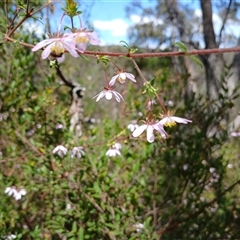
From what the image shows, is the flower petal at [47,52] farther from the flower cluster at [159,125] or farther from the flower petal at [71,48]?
the flower cluster at [159,125]

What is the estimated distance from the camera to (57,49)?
0.83 m

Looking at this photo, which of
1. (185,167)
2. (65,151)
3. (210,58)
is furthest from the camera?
(210,58)

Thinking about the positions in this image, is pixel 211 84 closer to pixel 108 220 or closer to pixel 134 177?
pixel 134 177

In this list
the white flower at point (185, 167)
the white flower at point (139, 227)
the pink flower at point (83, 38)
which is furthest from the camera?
the white flower at point (185, 167)

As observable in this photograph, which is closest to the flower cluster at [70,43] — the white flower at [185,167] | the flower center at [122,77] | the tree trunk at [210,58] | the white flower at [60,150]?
the flower center at [122,77]

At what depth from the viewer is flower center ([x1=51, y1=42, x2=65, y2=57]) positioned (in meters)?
0.83

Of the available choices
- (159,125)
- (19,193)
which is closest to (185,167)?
(19,193)

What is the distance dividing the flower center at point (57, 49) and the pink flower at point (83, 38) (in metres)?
0.03

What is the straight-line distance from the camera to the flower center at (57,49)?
32.8 inches

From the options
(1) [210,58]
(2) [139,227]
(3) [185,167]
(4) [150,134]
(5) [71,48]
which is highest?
(1) [210,58]

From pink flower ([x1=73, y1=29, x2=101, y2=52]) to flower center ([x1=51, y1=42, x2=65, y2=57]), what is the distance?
0.03 m

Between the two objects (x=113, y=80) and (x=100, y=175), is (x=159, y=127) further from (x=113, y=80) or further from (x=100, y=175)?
(x=100, y=175)

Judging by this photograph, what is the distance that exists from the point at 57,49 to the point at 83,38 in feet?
0.18

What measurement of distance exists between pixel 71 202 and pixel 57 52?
4.86ft
